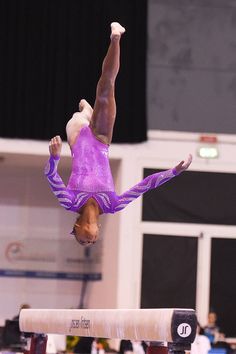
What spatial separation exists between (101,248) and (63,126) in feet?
8.92

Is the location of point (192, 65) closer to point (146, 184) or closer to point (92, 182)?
point (146, 184)

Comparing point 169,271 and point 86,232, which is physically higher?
point 169,271

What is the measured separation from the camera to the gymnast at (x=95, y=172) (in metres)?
6.81

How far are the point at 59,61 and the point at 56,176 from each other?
6900 mm

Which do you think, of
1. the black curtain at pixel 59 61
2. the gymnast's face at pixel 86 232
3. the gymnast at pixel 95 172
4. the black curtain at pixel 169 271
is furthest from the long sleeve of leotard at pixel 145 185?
the black curtain at pixel 169 271

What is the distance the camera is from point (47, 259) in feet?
50.9

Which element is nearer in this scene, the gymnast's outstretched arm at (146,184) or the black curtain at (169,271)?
the gymnast's outstretched arm at (146,184)

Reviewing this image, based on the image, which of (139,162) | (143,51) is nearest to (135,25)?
(143,51)

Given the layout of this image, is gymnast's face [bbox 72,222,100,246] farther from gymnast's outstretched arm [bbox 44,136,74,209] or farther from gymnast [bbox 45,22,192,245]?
gymnast's outstretched arm [bbox 44,136,74,209]

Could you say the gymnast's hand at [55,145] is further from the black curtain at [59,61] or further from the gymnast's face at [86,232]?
the black curtain at [59,61]

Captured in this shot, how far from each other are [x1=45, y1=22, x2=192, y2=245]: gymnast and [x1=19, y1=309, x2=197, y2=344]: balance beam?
0.65m

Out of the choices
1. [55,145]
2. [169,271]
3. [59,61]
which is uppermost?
[59,61]

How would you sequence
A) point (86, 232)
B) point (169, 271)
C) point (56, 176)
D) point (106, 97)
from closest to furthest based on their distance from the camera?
point (86, 232) → point (56, 176) → point (106, 97) → point (169, 271)

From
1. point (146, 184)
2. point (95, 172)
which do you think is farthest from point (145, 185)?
point (95, 172)
